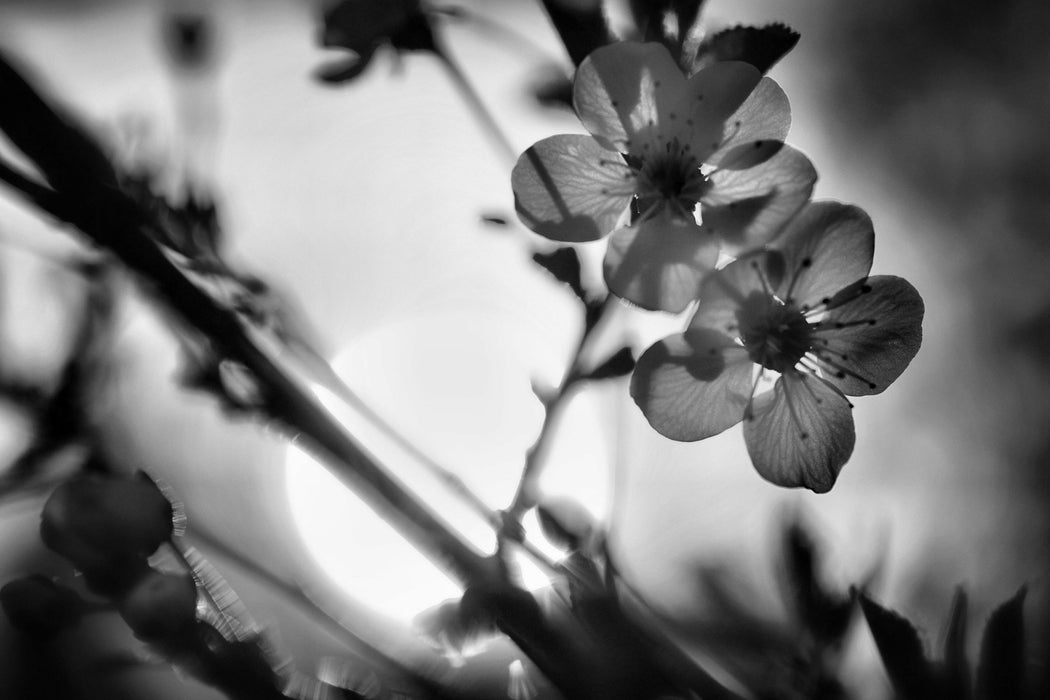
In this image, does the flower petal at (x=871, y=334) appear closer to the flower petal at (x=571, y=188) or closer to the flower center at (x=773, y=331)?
the flower center at (x=773, y=331)

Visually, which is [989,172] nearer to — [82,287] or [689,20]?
[689,20]

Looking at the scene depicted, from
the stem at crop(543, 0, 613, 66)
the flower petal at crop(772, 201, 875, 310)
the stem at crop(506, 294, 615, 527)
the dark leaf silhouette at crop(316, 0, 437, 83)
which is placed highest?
the dark leaf silhouette at crop(316, 0, 437, 83)

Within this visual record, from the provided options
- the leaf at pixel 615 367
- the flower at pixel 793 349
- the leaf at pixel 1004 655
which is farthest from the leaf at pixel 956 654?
the leaf at pixel 615 367

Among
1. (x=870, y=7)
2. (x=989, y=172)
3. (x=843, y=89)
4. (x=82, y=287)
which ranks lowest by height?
(x=82, y=287)

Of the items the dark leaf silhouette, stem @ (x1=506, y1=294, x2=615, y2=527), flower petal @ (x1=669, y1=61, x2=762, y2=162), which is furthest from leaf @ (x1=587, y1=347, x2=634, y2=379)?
the dark leaf silhouette

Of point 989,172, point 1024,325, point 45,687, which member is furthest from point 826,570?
point 989,172

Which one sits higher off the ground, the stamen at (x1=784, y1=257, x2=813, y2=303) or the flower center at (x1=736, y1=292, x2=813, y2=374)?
the stamen at (x1=784, y1=257, x2=813, y2=303)

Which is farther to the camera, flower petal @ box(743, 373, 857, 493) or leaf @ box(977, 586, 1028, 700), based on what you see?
flower petal @ box(743, 373, 857, 493)

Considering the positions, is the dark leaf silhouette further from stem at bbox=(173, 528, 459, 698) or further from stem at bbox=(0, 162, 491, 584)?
stem at bbox=(173, 528, 459, 698)
